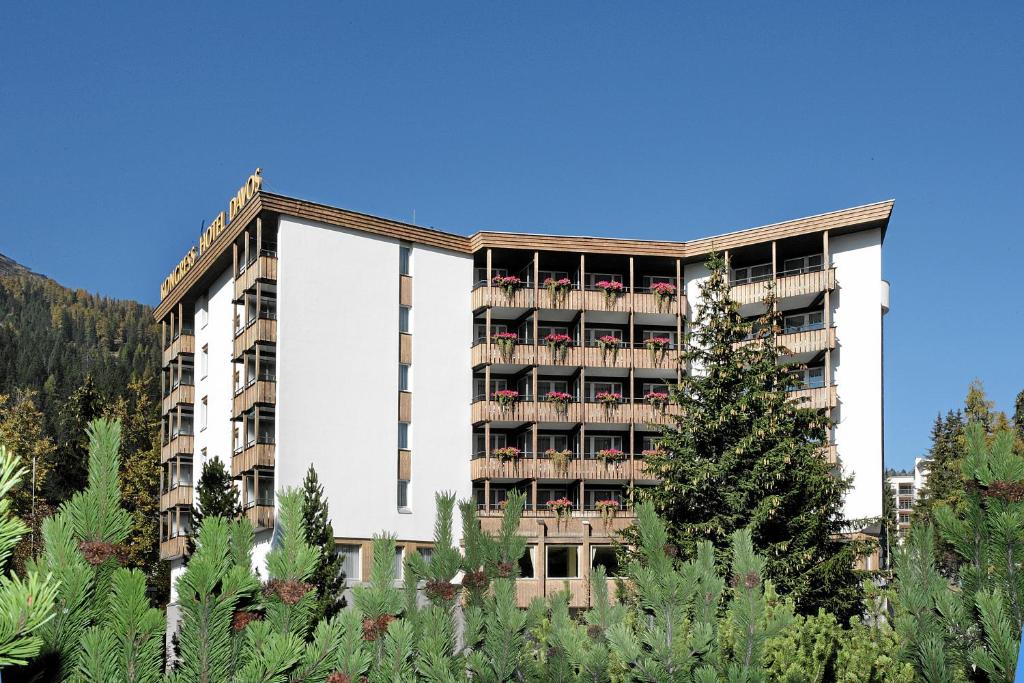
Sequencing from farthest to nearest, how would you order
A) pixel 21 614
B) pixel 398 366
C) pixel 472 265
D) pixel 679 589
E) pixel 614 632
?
pixel 472 265 < pixel 398 366 < pixel 679 589 < pixel 614 632 < pixel 21 614

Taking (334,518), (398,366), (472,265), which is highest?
(472,265)

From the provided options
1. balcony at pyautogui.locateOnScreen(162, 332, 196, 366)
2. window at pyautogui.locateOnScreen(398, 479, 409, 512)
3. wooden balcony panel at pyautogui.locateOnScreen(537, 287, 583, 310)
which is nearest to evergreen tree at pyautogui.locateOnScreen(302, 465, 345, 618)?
window at pyautogui.locateOnScreen(398, 479, 409, 512)

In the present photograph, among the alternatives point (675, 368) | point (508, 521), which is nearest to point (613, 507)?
point (675, 368)

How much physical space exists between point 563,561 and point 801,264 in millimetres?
18288

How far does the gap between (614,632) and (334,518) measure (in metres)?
44.3

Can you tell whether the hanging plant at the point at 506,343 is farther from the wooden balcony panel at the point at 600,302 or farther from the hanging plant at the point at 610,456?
the hanging plant at the point at 610,456

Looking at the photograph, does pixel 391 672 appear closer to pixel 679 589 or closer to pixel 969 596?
pixel 679 589

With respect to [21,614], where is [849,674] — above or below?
below

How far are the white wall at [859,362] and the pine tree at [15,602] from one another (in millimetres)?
53320

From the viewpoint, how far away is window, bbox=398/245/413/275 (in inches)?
2212

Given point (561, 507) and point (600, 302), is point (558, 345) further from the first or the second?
point (561, 507)

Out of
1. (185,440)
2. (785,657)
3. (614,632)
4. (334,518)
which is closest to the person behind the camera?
(614,632)

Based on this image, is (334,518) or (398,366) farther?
(398,366)

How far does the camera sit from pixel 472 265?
59.1 metres
